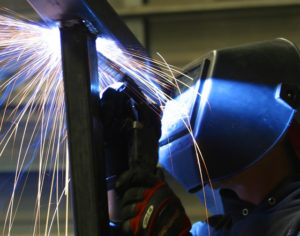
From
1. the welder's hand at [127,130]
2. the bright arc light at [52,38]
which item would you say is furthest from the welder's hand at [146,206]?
the bright arc light at [52,38]

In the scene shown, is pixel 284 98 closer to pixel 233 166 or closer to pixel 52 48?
pixel 233 166

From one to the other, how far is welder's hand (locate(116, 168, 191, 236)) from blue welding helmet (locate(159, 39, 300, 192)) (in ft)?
0.96

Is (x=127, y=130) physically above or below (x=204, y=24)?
below

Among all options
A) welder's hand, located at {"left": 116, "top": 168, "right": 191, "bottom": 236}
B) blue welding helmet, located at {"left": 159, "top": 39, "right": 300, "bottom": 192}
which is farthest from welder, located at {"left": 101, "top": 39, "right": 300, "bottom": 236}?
welder's hand, located at {"left": 116, "top": 168, "right": 191, "bottom": 236}

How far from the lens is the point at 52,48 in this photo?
77 centimetres

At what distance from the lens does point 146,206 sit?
69cm

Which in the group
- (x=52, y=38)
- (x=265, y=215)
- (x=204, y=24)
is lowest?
(x=265, y=215)

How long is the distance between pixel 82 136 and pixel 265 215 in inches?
23.9

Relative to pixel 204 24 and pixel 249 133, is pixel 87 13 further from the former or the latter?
pixel 204 24

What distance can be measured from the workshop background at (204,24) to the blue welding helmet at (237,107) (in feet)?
4.48

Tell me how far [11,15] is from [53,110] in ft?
1.01

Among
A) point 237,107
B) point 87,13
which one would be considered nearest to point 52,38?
point 87,13

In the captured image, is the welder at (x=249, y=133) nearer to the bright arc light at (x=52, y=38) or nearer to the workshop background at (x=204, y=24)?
the bright arc light at (x=52, y=38)

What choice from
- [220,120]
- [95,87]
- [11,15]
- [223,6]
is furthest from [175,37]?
[95,87]
